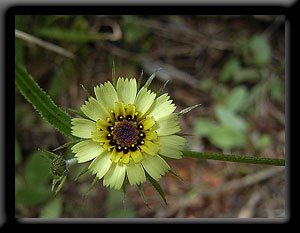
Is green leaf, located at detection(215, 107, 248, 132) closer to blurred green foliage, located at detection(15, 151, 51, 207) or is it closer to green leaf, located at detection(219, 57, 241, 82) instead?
green leaf, located at detection(219, 57, 241, 82)

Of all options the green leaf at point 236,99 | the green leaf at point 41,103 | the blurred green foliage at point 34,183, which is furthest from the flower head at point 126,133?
the green leaf at point 236,99

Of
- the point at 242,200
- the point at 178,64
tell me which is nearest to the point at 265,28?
the point at 178,64

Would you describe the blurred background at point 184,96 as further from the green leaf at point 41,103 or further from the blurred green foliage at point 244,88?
the green leaf at point 41,103

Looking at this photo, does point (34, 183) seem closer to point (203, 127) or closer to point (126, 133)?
point (126, 133)

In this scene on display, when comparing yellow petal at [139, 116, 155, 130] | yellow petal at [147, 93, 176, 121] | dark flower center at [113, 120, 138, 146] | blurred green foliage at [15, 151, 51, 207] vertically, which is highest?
yellow petal at [147, 93, 176, 121]

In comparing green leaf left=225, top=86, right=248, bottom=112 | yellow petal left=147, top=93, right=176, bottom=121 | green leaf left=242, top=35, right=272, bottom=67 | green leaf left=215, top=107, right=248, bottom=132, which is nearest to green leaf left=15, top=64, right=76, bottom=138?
yellow petal left=147, top=93, right=176, bottom=121
